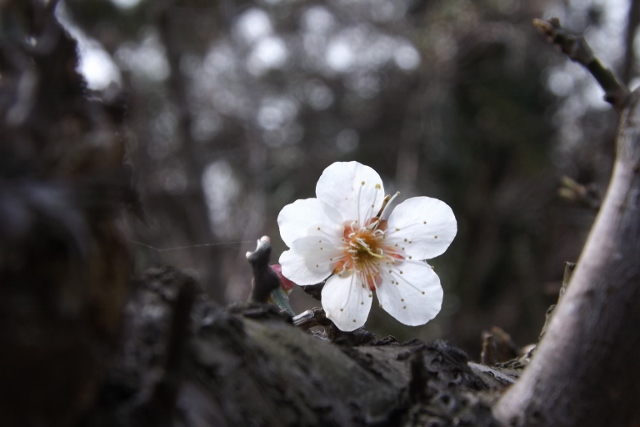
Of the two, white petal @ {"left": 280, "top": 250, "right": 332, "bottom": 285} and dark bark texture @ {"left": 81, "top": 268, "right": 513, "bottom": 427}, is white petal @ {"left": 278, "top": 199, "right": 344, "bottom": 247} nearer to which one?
white petal @ {"left": 280, "top": 250, "right": 332, "bottom": 285}

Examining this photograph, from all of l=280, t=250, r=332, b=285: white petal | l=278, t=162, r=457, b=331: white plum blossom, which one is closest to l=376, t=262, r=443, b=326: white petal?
l=278, t=162, r=457, b=331: white plum blossom

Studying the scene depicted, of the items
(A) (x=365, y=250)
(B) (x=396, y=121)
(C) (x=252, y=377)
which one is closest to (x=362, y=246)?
(A) (x=365, y=250)

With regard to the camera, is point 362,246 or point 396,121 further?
point 396,121

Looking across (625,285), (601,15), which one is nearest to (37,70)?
(625,285)

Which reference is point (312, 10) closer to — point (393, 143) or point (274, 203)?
point (393, 143)

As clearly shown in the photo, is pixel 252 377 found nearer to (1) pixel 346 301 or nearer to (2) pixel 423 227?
(1) pixel 346 301

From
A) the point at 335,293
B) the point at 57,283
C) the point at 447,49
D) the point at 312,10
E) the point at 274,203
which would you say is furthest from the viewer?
the point at 312,10
